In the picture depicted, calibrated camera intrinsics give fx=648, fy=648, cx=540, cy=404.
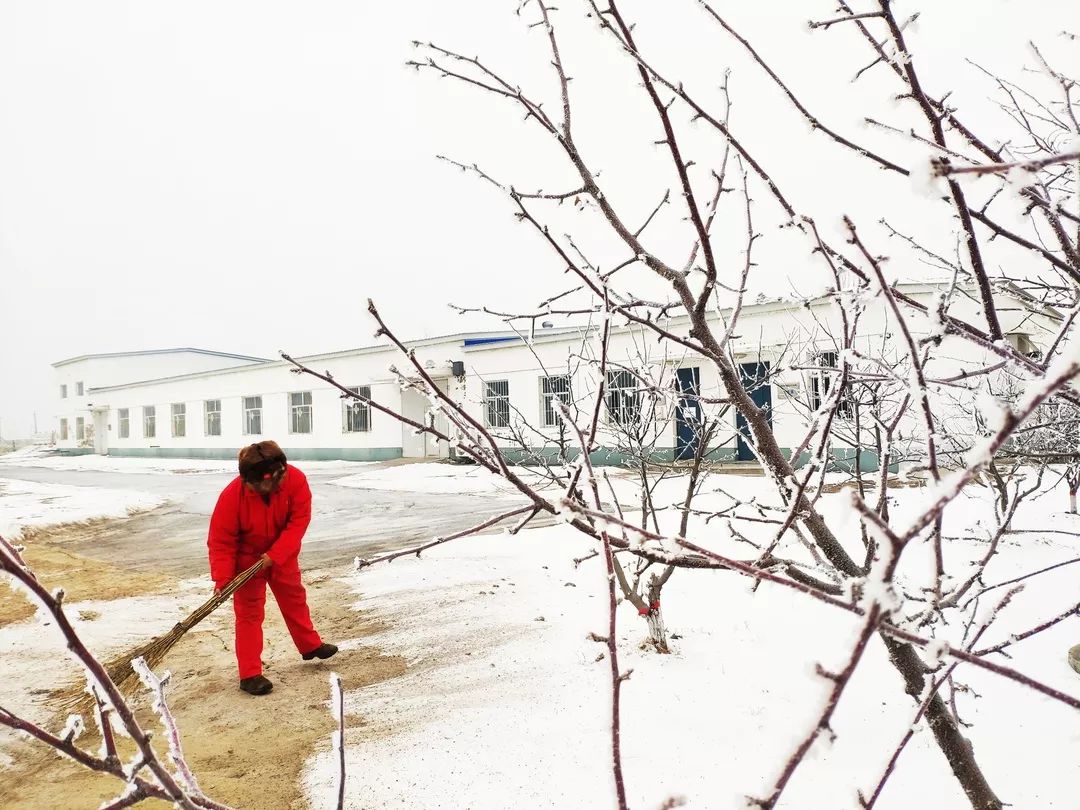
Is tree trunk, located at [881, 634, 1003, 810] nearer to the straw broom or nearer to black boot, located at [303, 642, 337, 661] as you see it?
the straw broom

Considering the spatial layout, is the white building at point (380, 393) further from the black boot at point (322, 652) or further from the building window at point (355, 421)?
the black boot at point (322, 652)

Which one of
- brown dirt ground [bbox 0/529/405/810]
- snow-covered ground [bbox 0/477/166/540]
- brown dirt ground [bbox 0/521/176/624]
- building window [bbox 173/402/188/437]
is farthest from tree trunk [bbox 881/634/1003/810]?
building window [bbox 173/402/188/437]

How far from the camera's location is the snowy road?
8.39 m

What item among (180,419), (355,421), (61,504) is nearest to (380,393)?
(355,421)

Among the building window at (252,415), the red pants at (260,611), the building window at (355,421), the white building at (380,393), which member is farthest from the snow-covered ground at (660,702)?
the building window at (252,415)

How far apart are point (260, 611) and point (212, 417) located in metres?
29.5

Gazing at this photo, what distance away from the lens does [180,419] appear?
3209cm

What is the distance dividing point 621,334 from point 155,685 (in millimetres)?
16666

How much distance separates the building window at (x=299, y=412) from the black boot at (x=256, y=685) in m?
23.6

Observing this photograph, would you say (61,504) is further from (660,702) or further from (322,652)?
(660,702)

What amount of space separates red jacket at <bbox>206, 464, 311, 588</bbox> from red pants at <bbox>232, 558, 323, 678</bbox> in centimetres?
10

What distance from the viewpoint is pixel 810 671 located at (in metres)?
0.57

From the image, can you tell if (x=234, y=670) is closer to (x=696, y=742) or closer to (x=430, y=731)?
(x=430, y=731)

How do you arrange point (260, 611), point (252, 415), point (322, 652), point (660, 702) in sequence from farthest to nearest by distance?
point (252, 415), point (322, 652), point (260, 611), point (660, 702)
